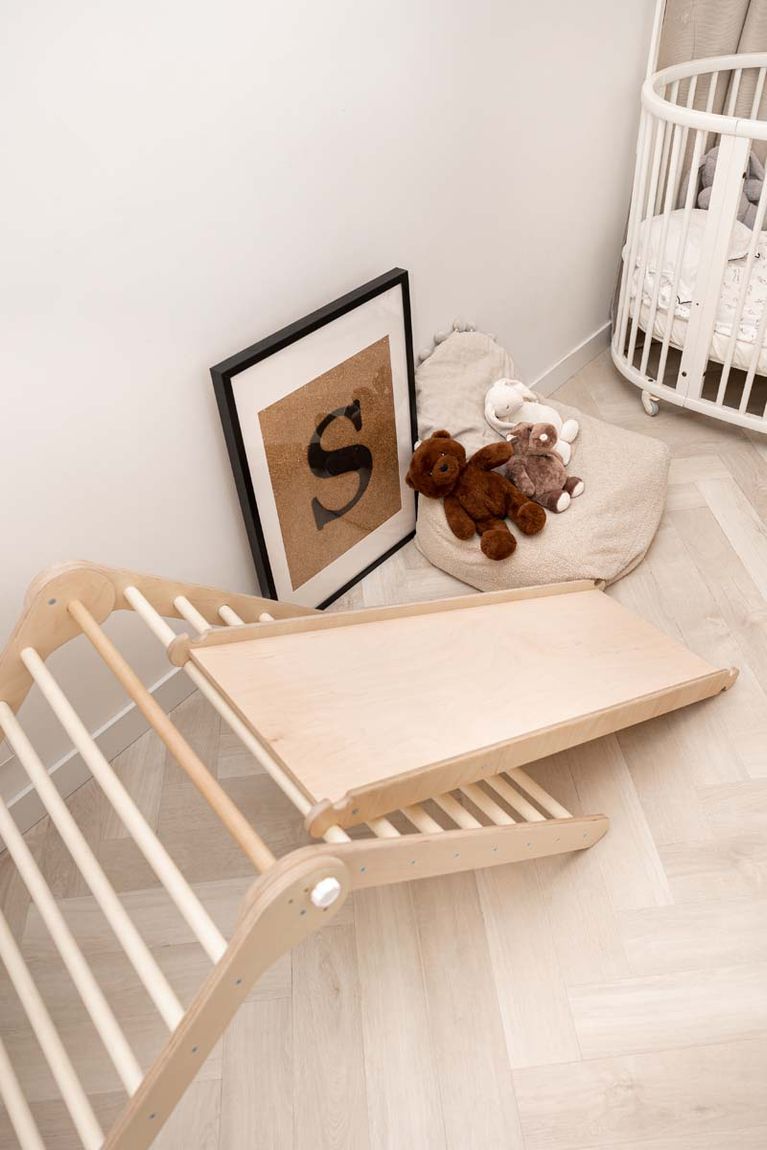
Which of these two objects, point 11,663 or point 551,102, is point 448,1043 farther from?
point 551,102

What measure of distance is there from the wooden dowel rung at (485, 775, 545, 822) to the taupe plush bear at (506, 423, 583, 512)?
0.72 meters

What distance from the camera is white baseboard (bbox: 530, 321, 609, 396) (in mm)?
2475

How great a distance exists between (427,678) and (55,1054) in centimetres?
67

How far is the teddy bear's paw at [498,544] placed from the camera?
179 centimetres

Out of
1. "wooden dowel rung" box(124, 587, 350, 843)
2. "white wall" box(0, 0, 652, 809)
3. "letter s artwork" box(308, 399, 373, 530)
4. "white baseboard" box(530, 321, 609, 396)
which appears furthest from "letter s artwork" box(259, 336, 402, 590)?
"white baseboard" box(530, 321, 609, 396)

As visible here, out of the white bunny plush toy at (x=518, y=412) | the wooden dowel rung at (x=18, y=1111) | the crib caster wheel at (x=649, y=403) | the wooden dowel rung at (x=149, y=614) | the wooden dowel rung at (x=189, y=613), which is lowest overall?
the crib caster wheel at (x=649, y=403)

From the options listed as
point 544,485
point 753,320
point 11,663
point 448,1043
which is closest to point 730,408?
point 753,320

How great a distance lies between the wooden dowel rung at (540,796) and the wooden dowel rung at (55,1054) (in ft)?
2.50

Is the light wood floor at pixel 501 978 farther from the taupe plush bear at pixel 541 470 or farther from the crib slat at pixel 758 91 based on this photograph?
the crib slat at pixel 758 91

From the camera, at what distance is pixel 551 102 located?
1980 millimetres

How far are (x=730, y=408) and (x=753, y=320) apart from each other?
0.23m

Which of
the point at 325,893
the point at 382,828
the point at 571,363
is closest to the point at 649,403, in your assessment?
the point at 571,363

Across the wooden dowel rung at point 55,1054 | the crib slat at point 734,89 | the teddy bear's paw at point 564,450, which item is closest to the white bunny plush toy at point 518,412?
the teddy bear's paw at point 564,450

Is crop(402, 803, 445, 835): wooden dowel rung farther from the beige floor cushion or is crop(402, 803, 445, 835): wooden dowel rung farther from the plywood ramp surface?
the beige floor cushion
